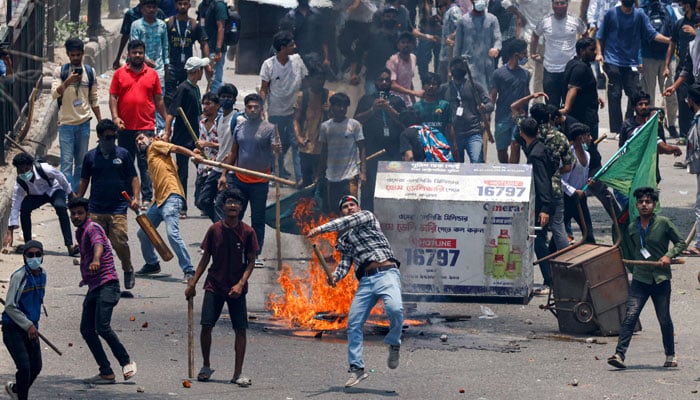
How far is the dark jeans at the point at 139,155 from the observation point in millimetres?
15594

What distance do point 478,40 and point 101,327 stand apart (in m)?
9.34

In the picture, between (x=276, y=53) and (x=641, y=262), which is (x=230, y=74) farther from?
(x=641, y=262)

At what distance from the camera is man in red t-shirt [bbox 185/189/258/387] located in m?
10.2

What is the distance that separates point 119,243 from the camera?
13055mm

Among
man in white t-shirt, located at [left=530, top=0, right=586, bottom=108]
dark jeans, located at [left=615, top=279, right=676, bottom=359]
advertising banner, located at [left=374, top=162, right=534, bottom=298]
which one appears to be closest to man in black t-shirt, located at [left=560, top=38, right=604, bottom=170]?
man in white t-shirt, located at [left=530, top=0, right=586, bottom=108]

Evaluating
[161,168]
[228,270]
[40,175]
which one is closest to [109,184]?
[161,168]

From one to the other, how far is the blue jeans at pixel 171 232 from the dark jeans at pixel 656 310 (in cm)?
435

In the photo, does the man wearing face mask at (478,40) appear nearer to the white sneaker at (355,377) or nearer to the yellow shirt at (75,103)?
the yellow shirt at (75,103)

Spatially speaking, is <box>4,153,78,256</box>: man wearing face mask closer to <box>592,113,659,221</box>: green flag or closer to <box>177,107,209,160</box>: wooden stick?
<box>177,107,209,160</box>: wooden stick

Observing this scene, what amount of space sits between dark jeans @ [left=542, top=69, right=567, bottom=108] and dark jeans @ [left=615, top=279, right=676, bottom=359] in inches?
256

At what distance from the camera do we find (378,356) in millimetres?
11109

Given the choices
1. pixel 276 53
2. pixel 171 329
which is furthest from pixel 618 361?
pixel 276 53

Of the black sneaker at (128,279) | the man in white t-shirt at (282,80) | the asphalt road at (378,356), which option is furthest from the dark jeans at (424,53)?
the black sneaker at (128,279)

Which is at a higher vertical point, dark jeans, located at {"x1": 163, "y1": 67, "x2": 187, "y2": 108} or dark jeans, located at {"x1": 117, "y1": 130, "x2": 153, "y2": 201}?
dark jeans, located at {"x1": 163, "y1": 67, "x2": 187, "y2": 108}
